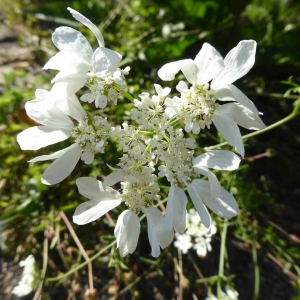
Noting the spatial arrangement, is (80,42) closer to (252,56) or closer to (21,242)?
(252,56)

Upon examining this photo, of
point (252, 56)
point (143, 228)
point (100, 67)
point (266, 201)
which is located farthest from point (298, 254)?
point (100, 67)

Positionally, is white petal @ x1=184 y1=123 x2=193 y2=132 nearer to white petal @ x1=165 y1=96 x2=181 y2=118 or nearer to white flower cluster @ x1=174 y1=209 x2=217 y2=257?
white petal @ x1=165 y1=96 x2=181 y2=118

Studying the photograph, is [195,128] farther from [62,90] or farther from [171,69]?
[62,90]

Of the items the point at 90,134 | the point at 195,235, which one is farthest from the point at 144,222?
the point at 90,134

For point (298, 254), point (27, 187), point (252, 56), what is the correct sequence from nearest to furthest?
point (252, 56) < point (298, 254) < point (27, 187)

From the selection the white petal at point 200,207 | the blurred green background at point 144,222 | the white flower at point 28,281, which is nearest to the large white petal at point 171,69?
the white petal at point 200,207

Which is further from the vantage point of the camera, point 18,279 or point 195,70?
point 18,279

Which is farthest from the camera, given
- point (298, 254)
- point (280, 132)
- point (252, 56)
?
point (280, 132)
